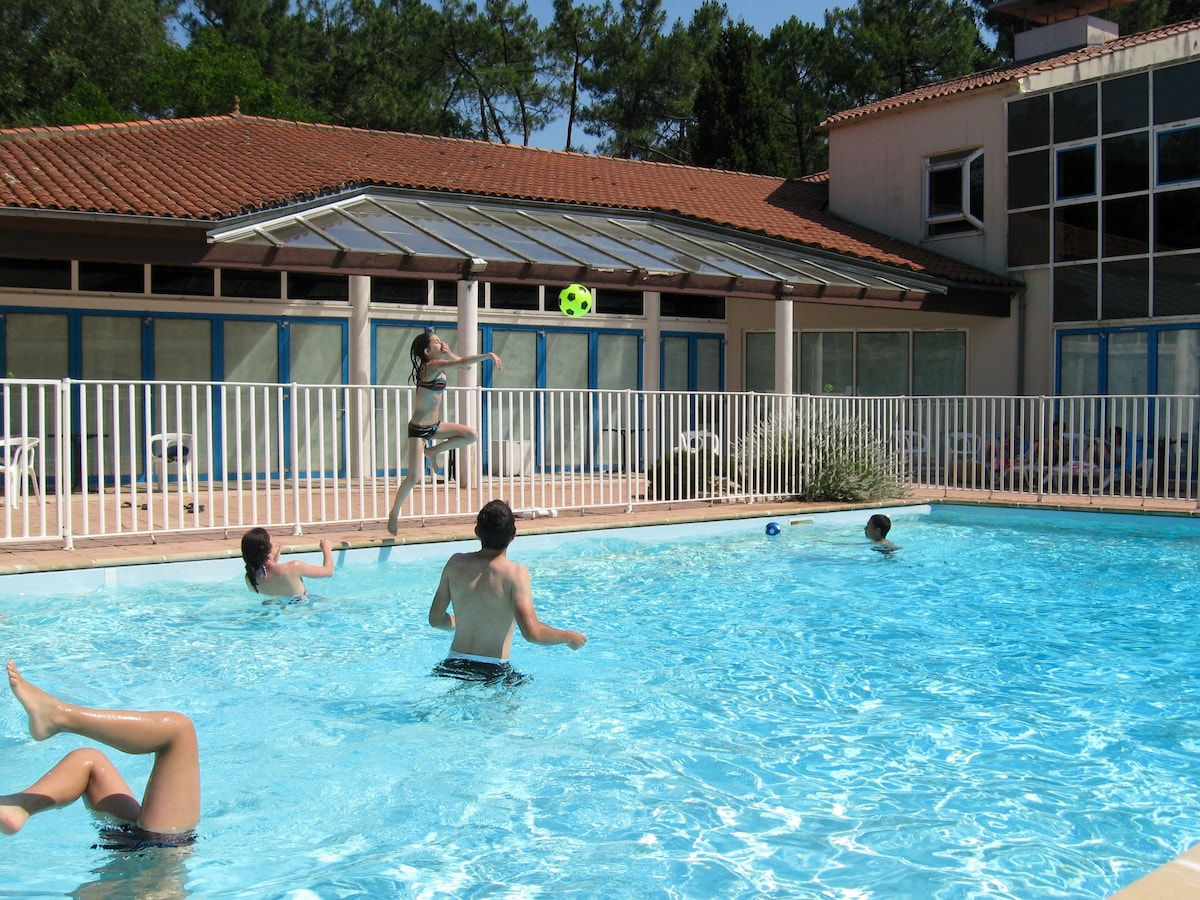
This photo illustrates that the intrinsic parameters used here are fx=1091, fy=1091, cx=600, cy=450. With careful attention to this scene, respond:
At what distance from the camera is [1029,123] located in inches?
712

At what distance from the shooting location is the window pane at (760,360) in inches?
782

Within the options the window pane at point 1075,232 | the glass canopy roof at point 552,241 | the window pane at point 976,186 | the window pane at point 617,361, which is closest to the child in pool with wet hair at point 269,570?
the glass canopy roof at point 552,241

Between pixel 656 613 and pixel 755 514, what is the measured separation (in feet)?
13.4

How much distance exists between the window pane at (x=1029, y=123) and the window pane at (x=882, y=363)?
3.67 m

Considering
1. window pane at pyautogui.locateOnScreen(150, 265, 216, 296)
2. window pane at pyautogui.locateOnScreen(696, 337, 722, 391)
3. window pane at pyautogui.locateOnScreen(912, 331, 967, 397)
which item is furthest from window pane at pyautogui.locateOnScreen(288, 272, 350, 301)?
window pane at pyautogui.locateOnScreen(912, 331, 967, 397)

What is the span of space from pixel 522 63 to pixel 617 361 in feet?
63.9

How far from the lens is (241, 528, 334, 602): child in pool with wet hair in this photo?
23.6 feet

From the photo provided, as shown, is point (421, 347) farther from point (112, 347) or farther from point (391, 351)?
point (391, 351)

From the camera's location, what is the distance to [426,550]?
980 centimetres

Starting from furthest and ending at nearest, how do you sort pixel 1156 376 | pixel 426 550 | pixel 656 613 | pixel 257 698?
pixel 1156 376 → pixel 426 550 → pixel 656 613 → pixel 257 698

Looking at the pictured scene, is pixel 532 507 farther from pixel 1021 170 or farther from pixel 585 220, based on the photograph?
pixel 1021 170

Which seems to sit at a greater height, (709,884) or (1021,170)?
(1021,170)

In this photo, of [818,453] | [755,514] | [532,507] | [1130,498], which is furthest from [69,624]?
[1130,498]

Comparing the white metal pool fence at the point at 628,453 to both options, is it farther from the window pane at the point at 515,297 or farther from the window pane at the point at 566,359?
the window pane at the point at 515,297
